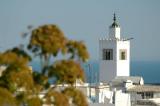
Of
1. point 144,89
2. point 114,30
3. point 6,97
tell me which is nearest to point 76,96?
point 6,97

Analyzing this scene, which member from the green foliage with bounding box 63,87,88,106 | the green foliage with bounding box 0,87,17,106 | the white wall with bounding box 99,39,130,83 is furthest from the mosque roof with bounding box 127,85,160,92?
the green foliage with bounding box 0,87,17,106

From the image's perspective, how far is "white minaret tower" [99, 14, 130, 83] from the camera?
240ft

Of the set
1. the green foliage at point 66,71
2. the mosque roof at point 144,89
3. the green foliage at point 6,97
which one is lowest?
the mosque roof at point 144,89

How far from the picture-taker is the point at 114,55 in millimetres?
73688

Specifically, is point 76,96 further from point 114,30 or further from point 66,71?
point 114,30

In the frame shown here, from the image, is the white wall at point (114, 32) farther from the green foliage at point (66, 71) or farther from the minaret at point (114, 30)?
the green foliage at point (66, 71)

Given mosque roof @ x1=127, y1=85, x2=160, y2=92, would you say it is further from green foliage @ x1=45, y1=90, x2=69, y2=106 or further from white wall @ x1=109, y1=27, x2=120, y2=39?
green foliage @ x1=45, y1=90, x2=69, y2=106

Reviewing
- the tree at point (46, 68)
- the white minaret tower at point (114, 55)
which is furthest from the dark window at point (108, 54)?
the tree at point (46, 68)

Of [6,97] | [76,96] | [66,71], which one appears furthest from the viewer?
[76,96]

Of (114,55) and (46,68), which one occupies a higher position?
(114,55)

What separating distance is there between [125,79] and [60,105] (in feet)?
167

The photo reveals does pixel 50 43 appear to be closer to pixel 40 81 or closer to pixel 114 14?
pixel 40 81

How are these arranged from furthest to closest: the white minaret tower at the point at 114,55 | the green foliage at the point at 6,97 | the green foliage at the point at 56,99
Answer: the white minaret tower at the point at 114,55, the green foliage at the point at 56,99, the green foliage at the point at 6,97

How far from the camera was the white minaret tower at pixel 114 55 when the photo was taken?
7312cm
